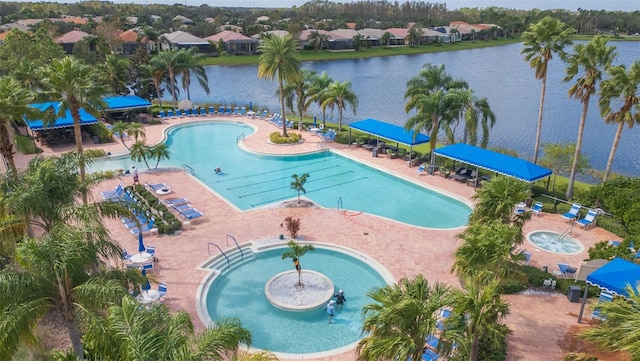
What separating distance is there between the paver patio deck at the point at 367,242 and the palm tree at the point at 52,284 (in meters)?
6.39

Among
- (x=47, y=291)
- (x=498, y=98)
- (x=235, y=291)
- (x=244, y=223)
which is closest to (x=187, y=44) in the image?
(x=498, y=98)

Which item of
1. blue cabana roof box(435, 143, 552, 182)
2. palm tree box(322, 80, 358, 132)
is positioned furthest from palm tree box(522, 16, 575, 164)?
palm tree box(322, 80, 358, 132)

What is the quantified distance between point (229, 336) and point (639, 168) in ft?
129

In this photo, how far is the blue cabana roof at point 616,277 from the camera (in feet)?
48.4

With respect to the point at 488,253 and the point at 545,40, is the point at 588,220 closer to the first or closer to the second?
the point at 545,40

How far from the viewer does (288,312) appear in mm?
17031

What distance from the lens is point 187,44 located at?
311 ft

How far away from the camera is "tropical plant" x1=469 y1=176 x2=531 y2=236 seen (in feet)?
52.5

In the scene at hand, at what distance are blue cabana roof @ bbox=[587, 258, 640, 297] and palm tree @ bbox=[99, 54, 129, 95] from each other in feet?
150

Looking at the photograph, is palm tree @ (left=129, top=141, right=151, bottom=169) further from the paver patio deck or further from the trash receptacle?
the trash receptacle

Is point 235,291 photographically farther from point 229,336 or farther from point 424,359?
point 229,336

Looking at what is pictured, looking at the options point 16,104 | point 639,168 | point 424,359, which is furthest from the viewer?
point 639,168

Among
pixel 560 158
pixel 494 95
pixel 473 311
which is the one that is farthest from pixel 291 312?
pixel 494 95

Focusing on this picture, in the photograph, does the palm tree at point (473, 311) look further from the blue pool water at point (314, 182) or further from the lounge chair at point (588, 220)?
the lounge chair at point (588, 220)
